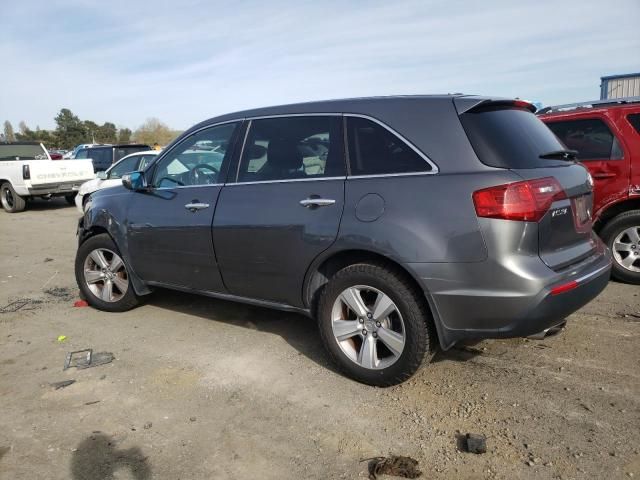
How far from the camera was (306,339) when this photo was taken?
13.9 feet

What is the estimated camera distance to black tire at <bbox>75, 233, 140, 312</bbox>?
4957mm

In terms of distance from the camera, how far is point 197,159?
439cm

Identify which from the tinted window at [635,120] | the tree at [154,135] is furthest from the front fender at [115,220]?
the tree at [154,135]

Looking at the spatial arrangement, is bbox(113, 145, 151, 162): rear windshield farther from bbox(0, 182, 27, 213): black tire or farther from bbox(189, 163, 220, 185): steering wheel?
bbox(189, 163, 220, 185): steering wheel

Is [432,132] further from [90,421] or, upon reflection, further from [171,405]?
[90,421]

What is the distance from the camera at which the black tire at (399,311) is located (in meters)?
3.09

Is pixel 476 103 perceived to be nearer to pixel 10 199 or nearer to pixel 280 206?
pixel 280 206

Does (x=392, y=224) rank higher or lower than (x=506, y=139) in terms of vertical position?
lower

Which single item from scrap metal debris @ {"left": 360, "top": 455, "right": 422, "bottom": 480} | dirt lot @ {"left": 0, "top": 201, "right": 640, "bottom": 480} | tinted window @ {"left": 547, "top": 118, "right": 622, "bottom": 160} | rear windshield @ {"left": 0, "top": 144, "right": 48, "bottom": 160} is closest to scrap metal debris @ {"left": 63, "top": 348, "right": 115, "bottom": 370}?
dirt lot @ {"left": 0, "top": 201, "right": 640, "bottom": 480}

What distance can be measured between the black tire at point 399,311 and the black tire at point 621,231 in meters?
3.26

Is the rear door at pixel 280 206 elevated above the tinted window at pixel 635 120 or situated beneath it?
situated beneath

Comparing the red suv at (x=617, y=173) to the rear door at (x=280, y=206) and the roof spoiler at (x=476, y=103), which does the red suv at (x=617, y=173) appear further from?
the rear door at (x=280, y=206)

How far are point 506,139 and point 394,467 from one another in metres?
1.97

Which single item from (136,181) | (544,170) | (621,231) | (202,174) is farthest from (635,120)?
(136,181)
